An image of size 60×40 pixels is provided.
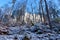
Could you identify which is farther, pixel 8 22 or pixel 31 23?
pixel 8 22

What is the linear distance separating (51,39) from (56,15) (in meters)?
2.36

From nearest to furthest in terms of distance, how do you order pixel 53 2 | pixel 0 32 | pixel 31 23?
pixel 53 2 < pixel 0 32 < pixel 31 23

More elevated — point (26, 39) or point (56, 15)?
point (56, 15)

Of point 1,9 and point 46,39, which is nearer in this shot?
point 46,39

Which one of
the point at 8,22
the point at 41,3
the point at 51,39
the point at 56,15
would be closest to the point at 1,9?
the point at 8,22

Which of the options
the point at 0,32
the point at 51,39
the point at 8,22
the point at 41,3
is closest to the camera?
the point at 41,3

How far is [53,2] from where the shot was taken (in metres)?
6.87

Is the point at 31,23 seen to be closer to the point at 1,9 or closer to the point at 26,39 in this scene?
the point at 1,9

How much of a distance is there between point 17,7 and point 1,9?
15.5 ft

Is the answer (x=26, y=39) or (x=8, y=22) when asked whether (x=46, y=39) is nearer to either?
(x=26, y=39)

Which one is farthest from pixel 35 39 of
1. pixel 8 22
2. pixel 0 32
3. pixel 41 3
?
pixel 8 22

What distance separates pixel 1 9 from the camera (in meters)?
10.7

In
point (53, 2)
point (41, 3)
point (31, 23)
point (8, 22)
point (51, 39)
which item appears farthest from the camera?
point (8, 22)

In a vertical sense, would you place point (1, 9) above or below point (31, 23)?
above
